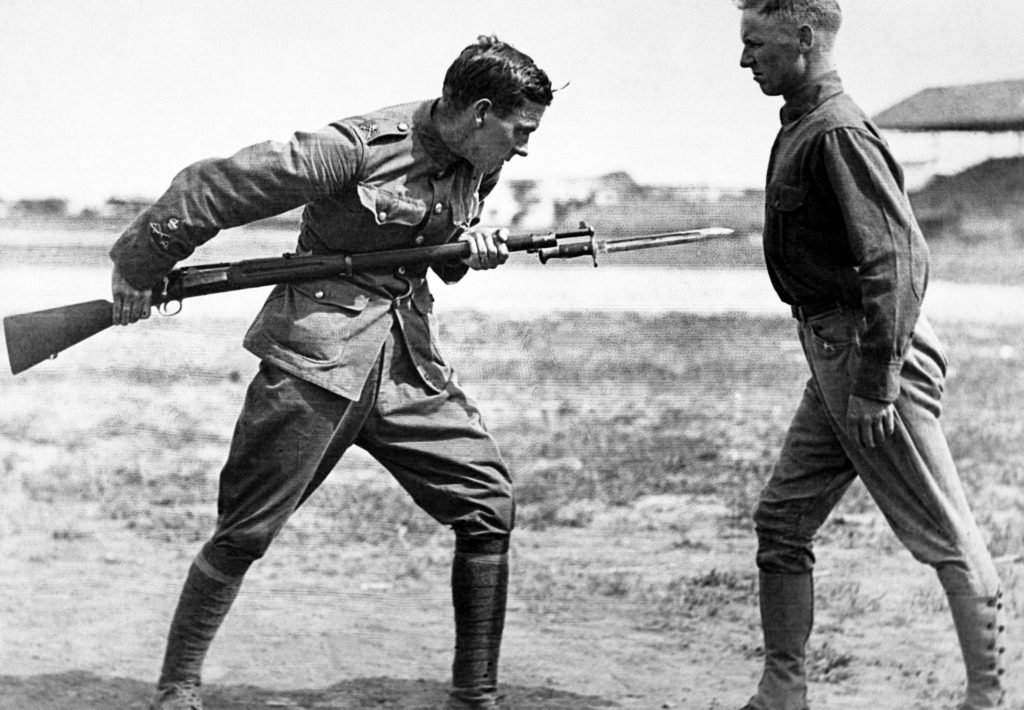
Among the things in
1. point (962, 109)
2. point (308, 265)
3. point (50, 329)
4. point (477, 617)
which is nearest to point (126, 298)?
point (50, 329)

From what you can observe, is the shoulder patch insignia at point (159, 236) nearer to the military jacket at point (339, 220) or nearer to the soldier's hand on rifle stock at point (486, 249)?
the military jacket at point (339, 220)

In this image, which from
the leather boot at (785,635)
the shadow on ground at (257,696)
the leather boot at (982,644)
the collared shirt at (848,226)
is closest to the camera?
the collared shirt at (848,226)

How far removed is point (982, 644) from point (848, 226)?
3.46 ft

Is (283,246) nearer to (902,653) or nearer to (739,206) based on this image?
(739,206)

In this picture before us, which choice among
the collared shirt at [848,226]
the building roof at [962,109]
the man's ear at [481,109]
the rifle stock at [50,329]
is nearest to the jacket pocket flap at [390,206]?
the man's ear at [481,109]

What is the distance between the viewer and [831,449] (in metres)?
3.72

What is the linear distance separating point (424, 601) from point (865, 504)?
2.04 metres

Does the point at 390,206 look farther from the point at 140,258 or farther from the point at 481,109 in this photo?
the point at 140,258

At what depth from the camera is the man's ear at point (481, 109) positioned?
11.8ft

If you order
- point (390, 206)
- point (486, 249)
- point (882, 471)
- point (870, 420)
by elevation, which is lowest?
point (882, 471)

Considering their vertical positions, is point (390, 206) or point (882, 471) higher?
point (390, 206)

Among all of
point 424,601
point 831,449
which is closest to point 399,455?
point 831,449

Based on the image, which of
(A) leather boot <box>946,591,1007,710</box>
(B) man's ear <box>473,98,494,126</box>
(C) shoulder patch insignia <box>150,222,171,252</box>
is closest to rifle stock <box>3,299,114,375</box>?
(C) shoulder patch insignia <box>150,222,171,252</box>

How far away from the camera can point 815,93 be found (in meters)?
3.55
